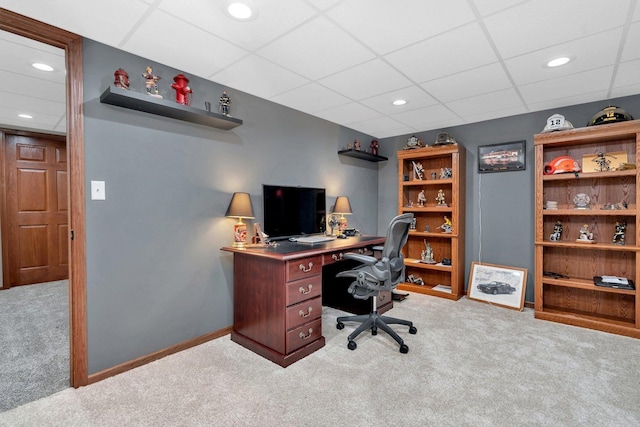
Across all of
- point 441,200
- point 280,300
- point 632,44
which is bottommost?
point 280,300

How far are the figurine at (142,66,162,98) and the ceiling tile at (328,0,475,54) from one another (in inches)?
54.2

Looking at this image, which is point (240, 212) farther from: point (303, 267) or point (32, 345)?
point (32, 345)

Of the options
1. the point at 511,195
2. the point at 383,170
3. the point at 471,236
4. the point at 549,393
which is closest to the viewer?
the point at 549,393

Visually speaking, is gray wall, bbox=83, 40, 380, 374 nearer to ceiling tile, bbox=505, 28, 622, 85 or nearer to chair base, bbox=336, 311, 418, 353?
chair base, bbox=336, 311, 418, 353

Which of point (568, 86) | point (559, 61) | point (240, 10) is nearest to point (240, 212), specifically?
point (240, 10)

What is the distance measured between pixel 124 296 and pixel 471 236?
12.9 feet

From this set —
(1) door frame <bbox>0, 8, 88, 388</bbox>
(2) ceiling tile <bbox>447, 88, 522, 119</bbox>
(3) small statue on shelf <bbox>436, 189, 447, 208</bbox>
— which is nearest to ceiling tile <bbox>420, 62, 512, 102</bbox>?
(2) ceiling tile <bbox>447, 88, 522, 119</bbox>

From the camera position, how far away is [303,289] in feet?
7.68

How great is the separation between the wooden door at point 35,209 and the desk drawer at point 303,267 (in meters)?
4.47

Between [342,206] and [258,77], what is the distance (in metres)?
1.84

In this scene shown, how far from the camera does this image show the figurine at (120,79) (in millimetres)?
2047

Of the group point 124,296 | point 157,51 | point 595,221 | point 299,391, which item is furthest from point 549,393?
point 157,51

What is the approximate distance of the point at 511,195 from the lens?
3719mm

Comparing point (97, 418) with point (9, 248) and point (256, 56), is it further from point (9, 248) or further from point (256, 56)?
point (9, 248)
